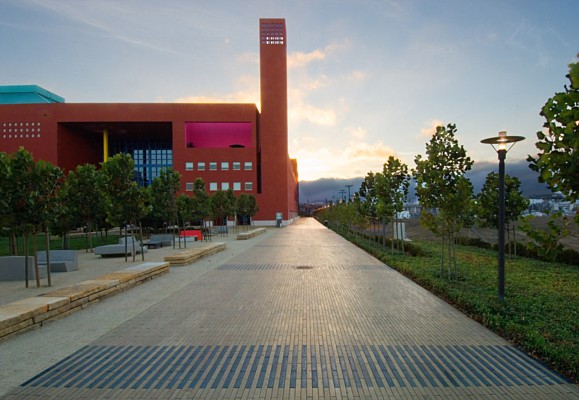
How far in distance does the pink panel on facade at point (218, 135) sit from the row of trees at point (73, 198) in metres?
31.0

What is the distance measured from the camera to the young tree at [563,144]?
372 cm

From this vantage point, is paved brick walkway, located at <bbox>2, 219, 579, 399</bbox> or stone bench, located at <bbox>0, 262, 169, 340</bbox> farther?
stone bench, located at <bbox>0, 262, 169, 340</bbox>

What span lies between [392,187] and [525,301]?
10914mm

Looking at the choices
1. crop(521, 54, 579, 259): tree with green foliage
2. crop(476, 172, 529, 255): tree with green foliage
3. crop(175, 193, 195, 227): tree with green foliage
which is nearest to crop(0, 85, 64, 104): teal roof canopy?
crop(175, 193, 195, 227): tree with green foliage

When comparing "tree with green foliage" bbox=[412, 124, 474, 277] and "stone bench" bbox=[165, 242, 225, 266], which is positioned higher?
"tree with green foliage" bbox=[412, 124, 474, 277]

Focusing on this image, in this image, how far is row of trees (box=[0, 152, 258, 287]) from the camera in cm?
943

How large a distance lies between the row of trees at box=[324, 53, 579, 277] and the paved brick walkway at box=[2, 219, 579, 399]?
2046 millimetres

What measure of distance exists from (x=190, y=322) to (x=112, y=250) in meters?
12.4

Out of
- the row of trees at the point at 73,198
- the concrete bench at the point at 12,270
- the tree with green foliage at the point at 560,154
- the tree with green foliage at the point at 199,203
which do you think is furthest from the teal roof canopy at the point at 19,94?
the tree with green foliage at the point at 560,154

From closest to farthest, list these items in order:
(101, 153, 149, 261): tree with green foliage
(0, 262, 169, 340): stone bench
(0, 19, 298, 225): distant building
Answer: (0, 262, 169, 340): stone bench < (101, 153, 149, 261): tree with green foliage < (0, 19, 298, 225): distant building

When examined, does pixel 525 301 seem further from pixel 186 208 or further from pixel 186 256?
pixel 186 208

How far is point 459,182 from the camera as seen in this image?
10133 mm

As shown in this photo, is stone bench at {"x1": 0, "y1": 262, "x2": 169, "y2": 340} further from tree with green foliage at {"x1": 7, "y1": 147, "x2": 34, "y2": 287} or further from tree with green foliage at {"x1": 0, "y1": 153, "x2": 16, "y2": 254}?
tree with green foliage at {"x1": 0, "y1": 153, "x2": 16, "y2": 254}

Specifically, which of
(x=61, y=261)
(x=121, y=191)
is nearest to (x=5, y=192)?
(x=61, y=261)
